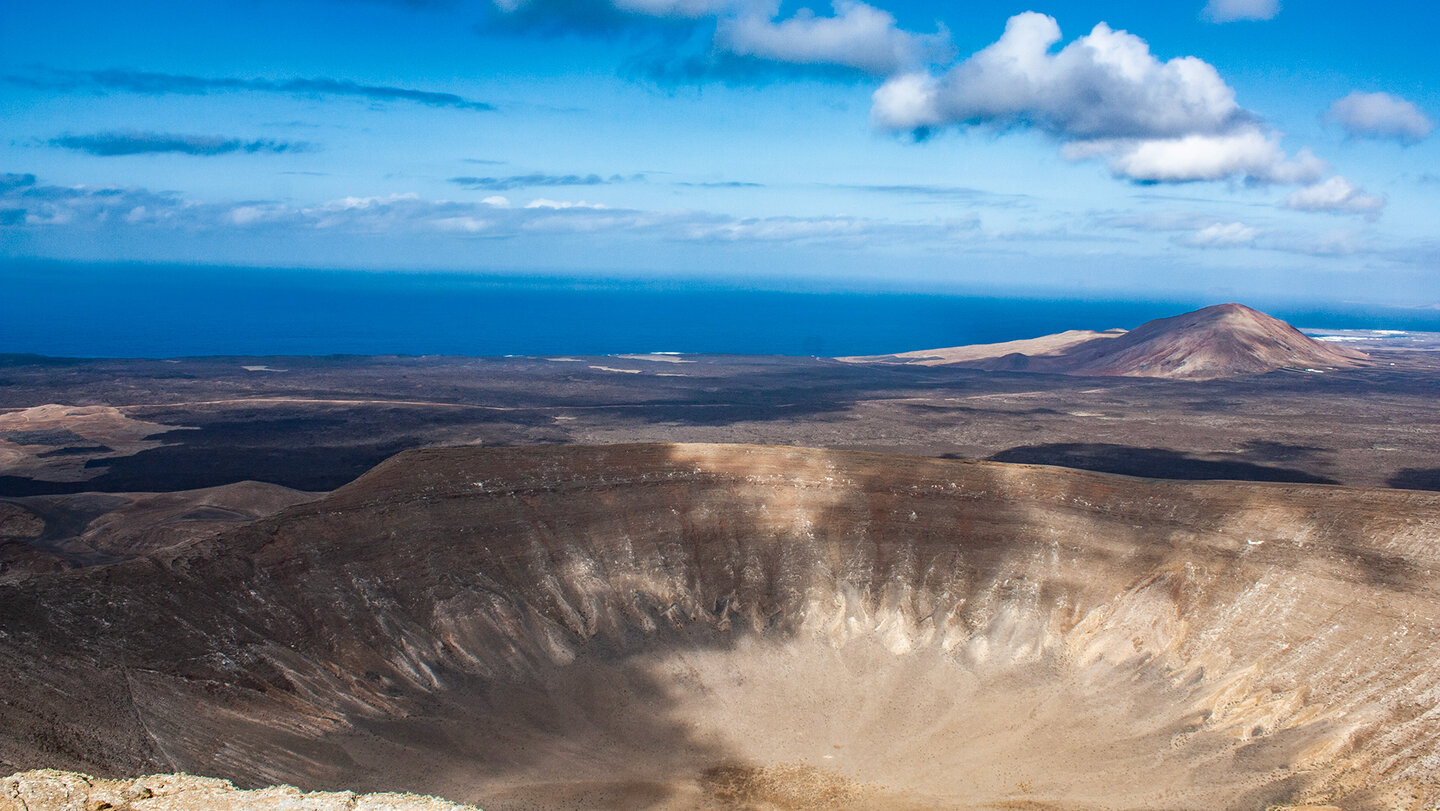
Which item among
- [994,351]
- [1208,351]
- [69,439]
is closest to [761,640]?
[69,439]

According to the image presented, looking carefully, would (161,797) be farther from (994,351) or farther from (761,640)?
(994,351)

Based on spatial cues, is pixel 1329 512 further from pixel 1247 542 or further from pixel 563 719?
pixel 563 719

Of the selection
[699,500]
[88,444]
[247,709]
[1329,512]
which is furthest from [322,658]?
[88,444]

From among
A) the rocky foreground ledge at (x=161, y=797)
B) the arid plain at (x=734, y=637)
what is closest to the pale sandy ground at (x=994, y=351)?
the arid plain at (x=734, y=637)

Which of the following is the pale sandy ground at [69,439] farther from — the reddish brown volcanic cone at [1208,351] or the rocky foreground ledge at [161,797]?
the reddish brown volcanic cone at [1208,351]

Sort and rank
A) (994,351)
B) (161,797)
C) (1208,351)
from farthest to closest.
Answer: (994,351) → (1208,351) → (161,797)

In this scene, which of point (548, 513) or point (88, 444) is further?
point (88, 444)
